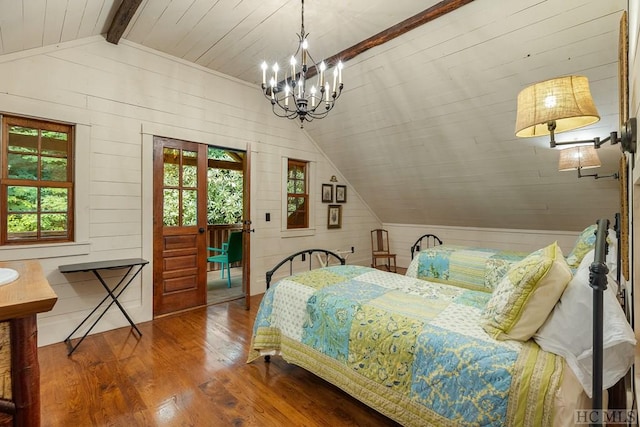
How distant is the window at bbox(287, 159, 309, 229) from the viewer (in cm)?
500

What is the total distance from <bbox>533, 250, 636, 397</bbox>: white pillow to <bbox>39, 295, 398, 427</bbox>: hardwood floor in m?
1.03

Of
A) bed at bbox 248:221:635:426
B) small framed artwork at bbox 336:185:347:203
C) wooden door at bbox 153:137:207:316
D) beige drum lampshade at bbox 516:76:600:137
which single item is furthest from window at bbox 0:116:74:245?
small framed artwork at bbox 336:185:347:203

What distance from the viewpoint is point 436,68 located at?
323 cm

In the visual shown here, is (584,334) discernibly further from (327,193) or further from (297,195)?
(327,193)

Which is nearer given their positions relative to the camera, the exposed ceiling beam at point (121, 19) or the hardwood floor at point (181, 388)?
the hardwood floor at point (181, 388)

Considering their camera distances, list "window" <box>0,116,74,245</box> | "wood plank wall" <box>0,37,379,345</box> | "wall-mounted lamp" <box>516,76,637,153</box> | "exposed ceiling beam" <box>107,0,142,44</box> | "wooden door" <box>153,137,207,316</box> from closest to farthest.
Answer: "wall-mounted lamp" <box>516,76,637,153</box>, "exposed ceiling beam" <box>107,0,142,44</box>, "window" <box>0,116,74,245</box>, "wood plank wall" <box>0,37,379,345</box>, "wooden door" <box>153,137,207,316</box>

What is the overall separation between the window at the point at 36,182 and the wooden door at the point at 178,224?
779 mm

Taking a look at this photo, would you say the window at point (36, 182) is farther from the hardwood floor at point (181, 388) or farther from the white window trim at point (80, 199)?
the hardwood floor at point (181, 388)

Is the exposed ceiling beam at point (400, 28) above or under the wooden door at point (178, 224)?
above

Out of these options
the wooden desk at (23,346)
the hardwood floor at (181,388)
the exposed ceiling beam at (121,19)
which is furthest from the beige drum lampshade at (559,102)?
the exposed ceiling beam at (121,19)

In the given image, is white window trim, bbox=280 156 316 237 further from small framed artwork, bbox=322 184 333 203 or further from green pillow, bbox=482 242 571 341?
green pillow, bbox=482 242 571 341

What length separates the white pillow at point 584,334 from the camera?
112 cm

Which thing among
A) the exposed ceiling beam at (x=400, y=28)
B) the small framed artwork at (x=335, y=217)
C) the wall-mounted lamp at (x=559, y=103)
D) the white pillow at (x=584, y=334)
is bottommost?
the white pillow at (x=584, y=334)

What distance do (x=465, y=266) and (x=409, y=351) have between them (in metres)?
2.16
